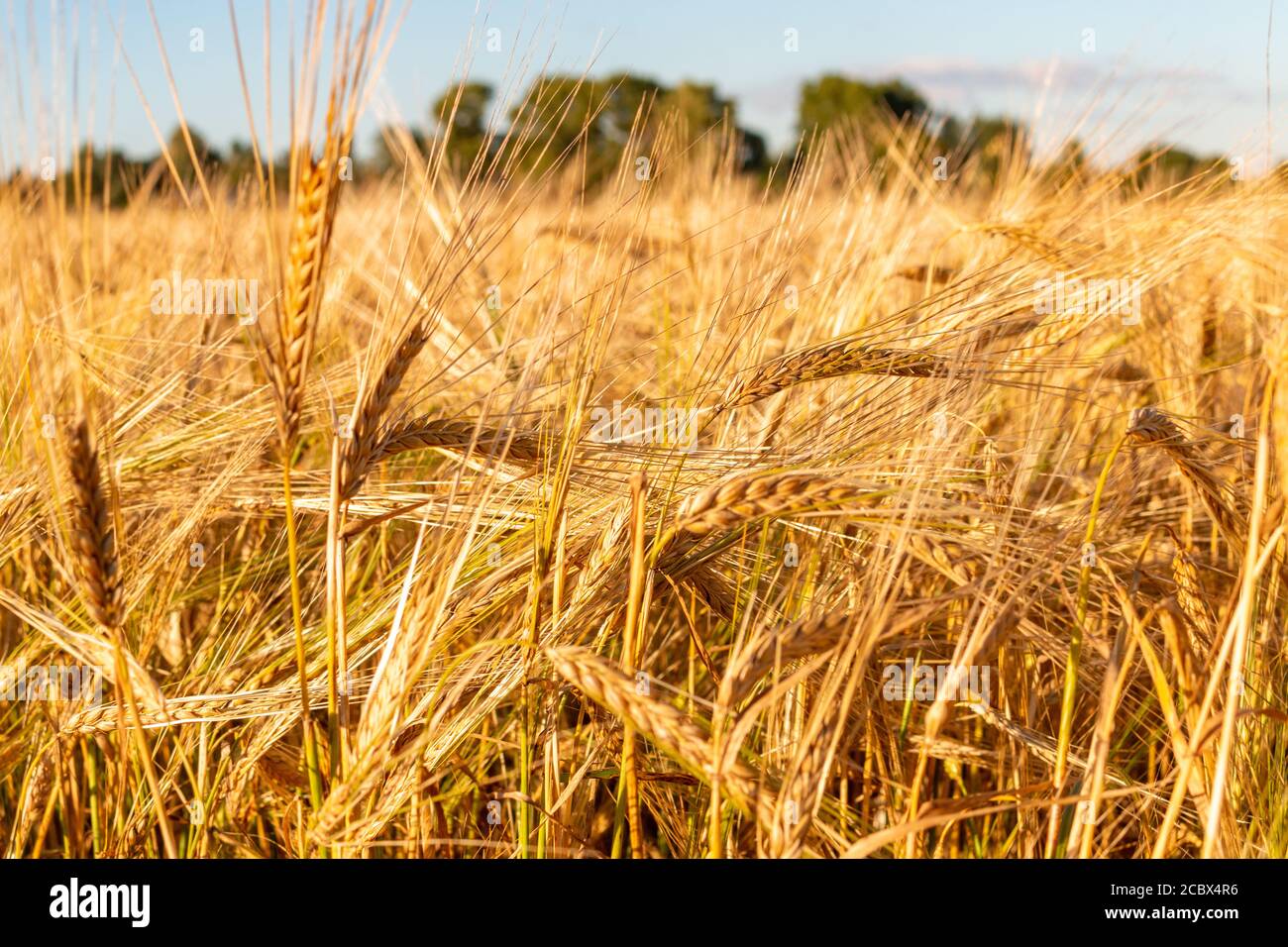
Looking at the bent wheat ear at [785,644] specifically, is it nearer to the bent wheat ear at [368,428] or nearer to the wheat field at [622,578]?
the wheat field at [622,578]

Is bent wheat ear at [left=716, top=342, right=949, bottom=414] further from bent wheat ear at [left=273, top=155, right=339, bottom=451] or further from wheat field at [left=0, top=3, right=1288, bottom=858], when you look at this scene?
bent wheat ear at [left=273, top=155, right=339, bottom=451]

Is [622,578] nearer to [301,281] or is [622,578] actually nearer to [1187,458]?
[301,281]

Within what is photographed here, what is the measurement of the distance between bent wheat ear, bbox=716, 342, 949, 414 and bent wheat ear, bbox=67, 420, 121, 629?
2.46ft

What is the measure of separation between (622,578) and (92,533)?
1.89ft

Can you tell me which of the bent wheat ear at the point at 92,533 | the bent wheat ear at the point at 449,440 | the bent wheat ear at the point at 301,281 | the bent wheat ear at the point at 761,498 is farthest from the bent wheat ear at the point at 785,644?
the bent wheat ear at the point at 92,533

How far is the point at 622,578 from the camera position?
3.96 feet

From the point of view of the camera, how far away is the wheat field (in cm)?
98

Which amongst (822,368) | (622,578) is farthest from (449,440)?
(822,368)

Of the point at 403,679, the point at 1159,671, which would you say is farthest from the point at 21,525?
the point at 1159,671

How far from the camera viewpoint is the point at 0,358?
5.20 ft

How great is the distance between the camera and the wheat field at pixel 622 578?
98cm

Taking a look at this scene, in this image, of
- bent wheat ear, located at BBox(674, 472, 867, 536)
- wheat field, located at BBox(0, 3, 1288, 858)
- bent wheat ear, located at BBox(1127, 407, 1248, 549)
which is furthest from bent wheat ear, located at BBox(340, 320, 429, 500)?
bent wheat ear, located at BBox(1127, 407, 1248, 549)
